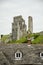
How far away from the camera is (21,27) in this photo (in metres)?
95.1

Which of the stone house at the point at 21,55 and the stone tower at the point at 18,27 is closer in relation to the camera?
the stone house at the point at 21,55

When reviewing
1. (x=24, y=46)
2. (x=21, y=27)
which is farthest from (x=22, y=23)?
(x=24, y=46)

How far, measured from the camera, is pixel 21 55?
33594 mm

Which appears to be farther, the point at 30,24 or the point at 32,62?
the point at 30,24

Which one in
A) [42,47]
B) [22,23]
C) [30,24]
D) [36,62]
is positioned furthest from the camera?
[22,23]

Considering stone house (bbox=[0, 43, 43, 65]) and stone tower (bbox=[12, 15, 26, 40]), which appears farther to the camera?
stone tower (bbox=[12, 15, 26, 40])

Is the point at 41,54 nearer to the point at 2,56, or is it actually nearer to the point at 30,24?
the point at 2,56

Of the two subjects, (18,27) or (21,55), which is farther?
(18,27)

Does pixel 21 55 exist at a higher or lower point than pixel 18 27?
lower

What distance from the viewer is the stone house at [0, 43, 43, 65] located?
3231 centimetres

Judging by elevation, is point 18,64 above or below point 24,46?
below

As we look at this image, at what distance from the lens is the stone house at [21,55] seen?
3231cm

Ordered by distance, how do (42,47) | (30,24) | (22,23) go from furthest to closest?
(22,23) < (30,24) < (42,47)

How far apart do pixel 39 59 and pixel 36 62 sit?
92 centimetres
